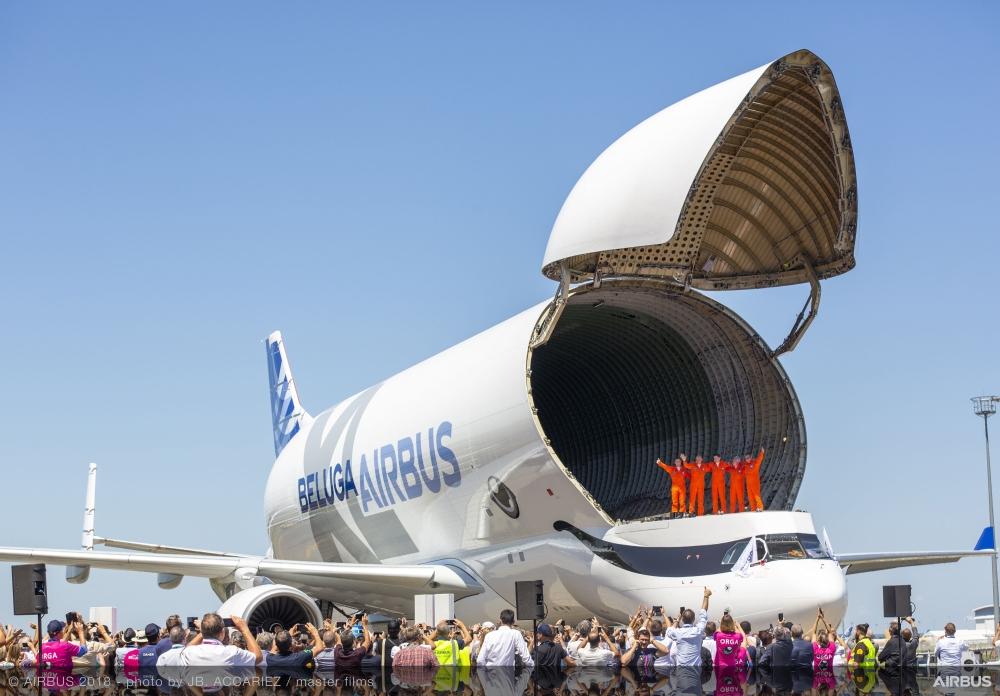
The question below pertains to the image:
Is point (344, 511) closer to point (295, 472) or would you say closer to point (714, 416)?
point (295, 472)

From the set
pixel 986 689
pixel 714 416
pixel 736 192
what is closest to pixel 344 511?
pixel 714 416

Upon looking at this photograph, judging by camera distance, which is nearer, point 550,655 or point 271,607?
point 550,655

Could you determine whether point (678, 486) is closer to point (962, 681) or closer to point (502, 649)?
point (962, 681)

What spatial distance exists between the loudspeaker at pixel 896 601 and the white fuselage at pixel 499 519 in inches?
139

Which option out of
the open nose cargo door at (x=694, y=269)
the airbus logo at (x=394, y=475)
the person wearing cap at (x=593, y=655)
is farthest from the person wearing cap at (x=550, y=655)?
the airbus logo at (x=394, y=475)

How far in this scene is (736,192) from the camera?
21219mm

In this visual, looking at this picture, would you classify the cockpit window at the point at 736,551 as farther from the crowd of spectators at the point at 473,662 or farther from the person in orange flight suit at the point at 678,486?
the crowd of spectators at the point at 473,662

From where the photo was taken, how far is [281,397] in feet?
124

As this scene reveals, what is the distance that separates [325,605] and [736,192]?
46.1 feet

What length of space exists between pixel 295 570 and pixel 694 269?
33.7 feet

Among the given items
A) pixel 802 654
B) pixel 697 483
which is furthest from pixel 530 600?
pixel 697 483

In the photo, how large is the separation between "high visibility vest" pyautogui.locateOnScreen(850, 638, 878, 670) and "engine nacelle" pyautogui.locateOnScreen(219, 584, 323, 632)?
1127 cm

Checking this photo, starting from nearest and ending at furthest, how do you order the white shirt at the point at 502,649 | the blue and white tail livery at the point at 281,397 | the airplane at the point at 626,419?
1. the white shirt at the point at 502,649
2. the airplane at the point at 626,419
3. the blue and white tail livery at the point at 281,397

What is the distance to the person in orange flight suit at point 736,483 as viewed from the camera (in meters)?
21.1
